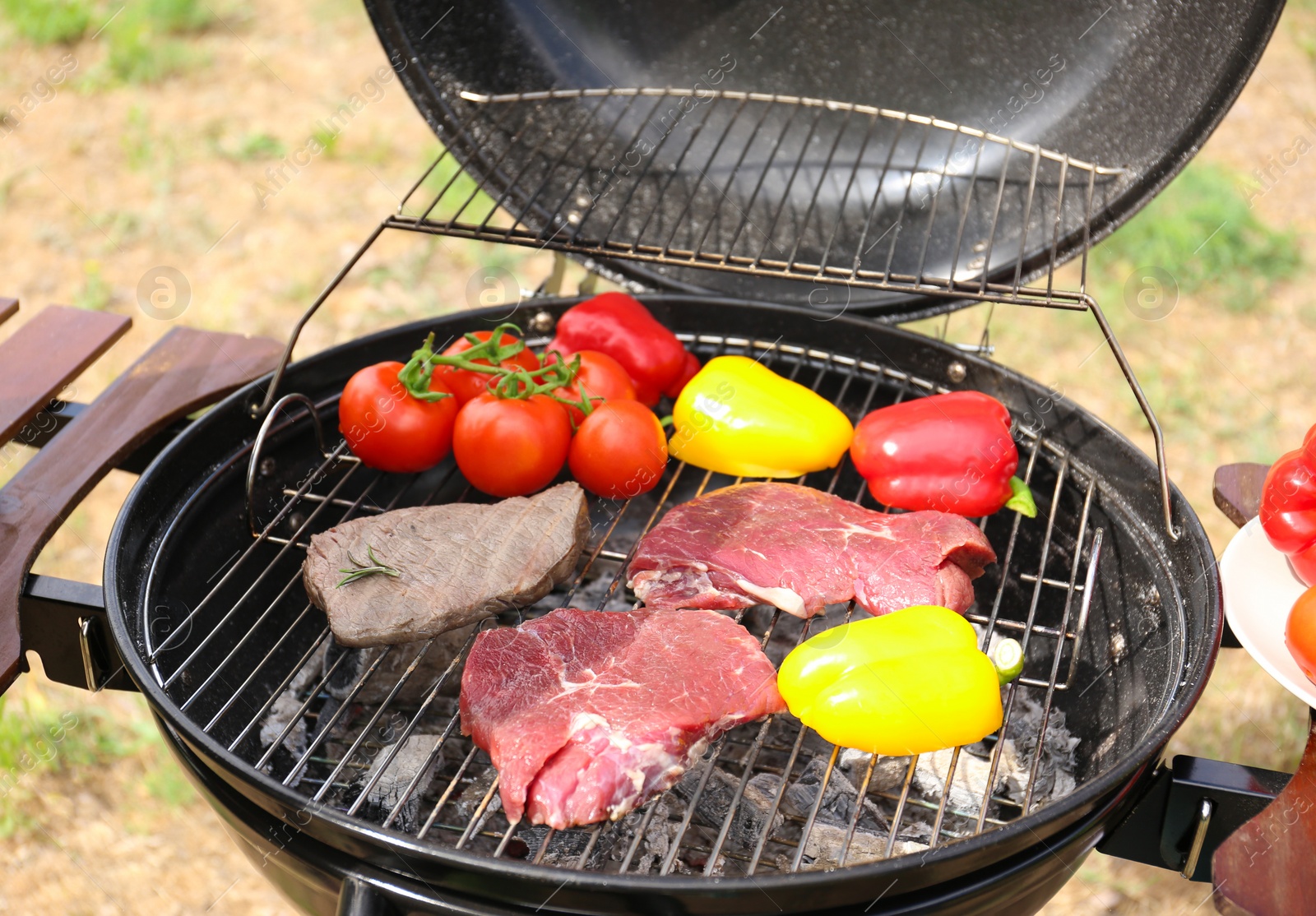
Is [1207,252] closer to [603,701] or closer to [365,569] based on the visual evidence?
[603,701]

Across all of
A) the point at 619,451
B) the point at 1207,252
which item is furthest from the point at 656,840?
the point at 1207,252

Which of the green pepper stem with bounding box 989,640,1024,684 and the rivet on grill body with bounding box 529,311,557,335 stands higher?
the rivet on grill body with bounding box 529,311,557,335

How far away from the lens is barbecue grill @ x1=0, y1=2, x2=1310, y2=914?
1860 mm

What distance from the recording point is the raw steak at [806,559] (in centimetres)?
241

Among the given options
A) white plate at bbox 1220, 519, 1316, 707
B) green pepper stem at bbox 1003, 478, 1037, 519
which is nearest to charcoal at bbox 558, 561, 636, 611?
green pepper stem at bbox 1003, 478, 1037, 519

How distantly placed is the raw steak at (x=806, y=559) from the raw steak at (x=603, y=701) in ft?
0.39

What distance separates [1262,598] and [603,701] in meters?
1.39

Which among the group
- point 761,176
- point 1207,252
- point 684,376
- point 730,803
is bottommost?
point 1207,252

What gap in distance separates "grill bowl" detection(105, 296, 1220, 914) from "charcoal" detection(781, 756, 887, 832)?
0.20 meters

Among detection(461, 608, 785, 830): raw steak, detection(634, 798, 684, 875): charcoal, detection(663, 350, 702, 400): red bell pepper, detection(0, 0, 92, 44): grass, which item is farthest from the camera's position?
detection(0, 0, 92, 44): grass

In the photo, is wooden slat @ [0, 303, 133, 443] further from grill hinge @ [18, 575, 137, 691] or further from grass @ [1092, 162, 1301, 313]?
grass @ [1092, 162, 1301, 313]

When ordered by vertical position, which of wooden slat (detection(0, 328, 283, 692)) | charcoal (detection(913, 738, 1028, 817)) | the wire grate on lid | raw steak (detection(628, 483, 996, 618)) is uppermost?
the wire grate on lid

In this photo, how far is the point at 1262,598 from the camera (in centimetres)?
229

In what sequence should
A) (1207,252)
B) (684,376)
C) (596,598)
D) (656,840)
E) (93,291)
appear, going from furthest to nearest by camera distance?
(1207,252) → (93,291) → (684,376) → (596,598) → (656,840)
